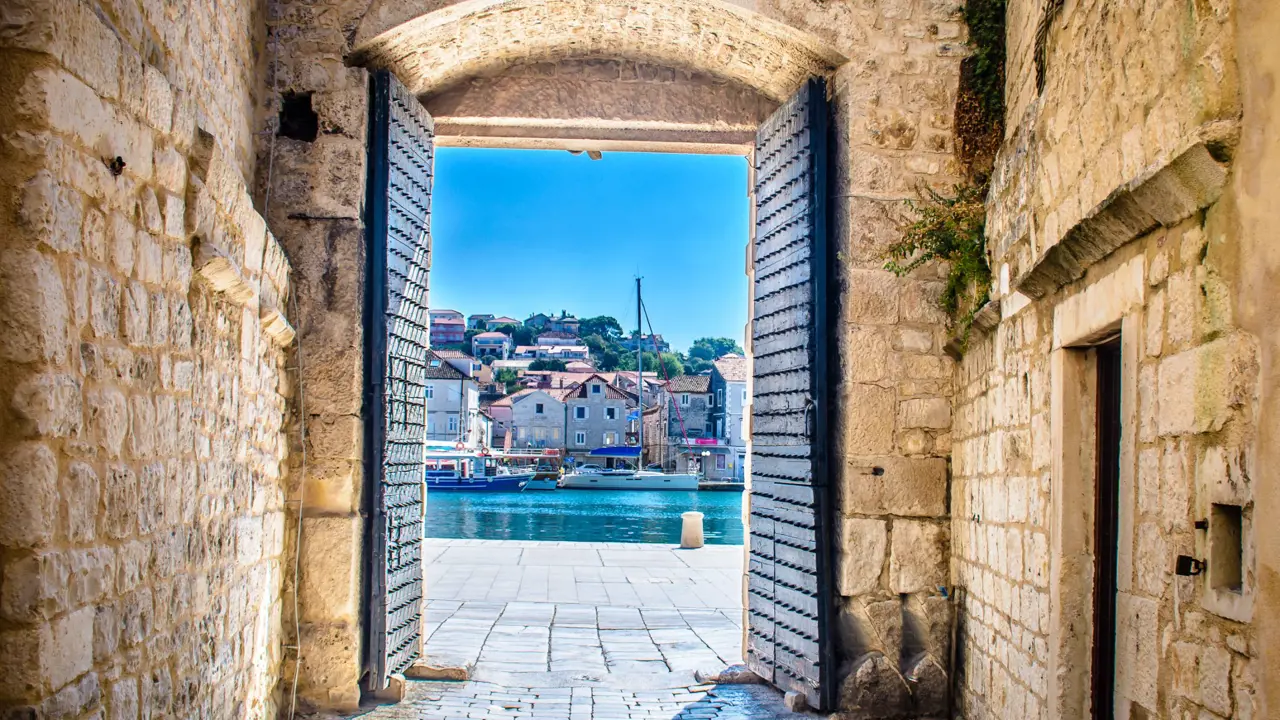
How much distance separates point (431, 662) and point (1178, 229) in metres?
4.43

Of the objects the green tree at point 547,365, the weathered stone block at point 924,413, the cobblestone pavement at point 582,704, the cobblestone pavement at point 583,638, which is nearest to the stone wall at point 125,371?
the cobblestone pavement at point 582,704

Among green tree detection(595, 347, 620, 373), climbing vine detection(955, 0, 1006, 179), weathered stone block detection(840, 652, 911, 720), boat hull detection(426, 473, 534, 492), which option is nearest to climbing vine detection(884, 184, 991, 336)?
climbing vine detection(955, 0, 1006, 179)

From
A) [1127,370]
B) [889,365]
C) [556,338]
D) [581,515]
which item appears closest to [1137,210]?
[1127,370]

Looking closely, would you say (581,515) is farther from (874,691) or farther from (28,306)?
(28,306)

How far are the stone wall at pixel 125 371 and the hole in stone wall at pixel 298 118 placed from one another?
869 millimetres

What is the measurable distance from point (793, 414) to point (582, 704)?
5.91 ft

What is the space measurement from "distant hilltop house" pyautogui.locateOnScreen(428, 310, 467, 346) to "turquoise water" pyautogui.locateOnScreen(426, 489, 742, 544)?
5174 centimetres

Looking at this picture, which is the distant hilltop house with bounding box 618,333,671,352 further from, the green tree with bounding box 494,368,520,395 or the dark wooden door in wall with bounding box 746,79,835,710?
the dark wooden door in wall with bounding box 746,79,835,710

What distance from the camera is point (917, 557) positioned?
16.1ft

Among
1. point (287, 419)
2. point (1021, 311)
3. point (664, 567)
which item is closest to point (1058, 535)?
point (1021, 311)

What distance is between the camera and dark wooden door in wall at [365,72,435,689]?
4961 millimetres

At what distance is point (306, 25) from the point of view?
5.01m

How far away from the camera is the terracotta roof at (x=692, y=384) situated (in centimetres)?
5919

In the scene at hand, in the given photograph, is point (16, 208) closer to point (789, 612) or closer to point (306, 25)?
point (306, 25)
